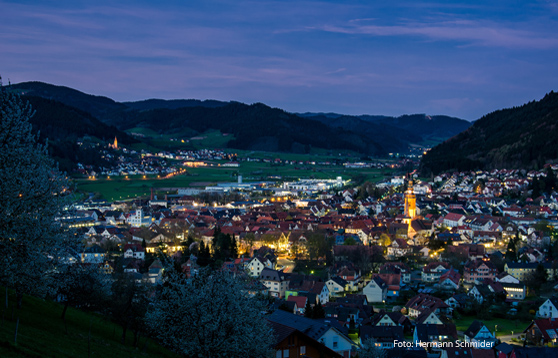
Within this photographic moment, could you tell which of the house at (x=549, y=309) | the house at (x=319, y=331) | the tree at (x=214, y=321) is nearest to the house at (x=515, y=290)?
the house at (x=549, y=309)

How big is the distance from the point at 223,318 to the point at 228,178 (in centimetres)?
8489

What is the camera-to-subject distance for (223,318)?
29.5 ft

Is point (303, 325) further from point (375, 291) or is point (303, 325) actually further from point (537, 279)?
point (537, 279)

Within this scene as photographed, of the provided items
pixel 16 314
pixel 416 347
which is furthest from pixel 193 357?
pixel 416 347

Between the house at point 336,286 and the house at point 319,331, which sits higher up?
the house at point 319,331

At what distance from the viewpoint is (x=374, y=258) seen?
3503 centimetres

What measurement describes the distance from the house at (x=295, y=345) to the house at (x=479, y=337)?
9.92 meters

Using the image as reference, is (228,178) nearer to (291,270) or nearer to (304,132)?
(291,270)

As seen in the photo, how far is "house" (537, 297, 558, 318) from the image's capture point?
23.9m

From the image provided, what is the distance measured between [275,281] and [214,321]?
1862 centimetres

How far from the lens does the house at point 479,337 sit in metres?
19.6

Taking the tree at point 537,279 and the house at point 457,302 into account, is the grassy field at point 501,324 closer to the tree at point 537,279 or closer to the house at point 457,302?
the house at point 457,302

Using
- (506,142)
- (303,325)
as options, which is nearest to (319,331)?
(303,325)

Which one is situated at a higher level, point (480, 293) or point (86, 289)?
point (86, 289)
